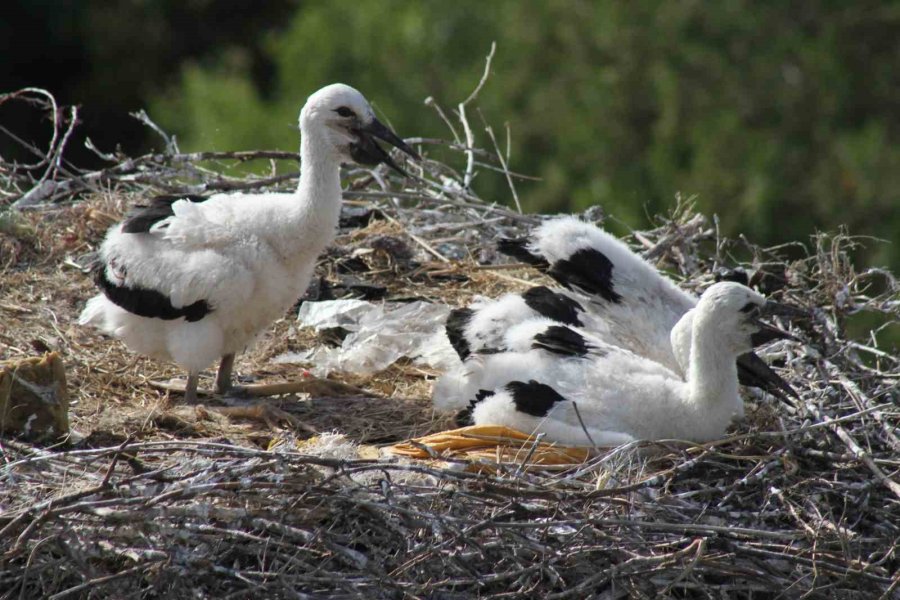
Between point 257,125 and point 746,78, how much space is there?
524 centimetres

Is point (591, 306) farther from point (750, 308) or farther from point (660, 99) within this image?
point (660, 99)

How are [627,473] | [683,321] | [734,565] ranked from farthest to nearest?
[683,321]
[627,473]
[734,565]

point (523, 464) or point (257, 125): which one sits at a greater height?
point (523, 464)

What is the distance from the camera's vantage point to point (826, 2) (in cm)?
1563

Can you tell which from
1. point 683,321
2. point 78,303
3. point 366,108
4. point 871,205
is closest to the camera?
point 683,321

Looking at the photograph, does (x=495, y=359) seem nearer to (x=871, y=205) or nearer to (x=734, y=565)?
(x=734, y=565)

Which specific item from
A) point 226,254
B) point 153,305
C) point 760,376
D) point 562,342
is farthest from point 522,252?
point 153,305

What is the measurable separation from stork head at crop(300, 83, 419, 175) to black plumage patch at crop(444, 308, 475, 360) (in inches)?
29.3

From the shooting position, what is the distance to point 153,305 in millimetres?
6453

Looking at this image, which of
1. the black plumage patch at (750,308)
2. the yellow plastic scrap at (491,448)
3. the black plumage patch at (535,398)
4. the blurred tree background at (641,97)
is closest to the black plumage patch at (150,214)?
the yellow plastic scrap at (491,448)

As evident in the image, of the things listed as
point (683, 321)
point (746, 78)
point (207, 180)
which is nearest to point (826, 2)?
point (746, 78)

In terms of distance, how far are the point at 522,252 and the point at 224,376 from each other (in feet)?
4.68

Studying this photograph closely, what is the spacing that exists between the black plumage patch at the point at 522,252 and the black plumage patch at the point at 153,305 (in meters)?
1.27

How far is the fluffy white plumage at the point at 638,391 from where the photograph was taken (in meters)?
5.99
